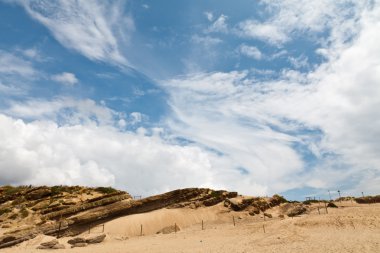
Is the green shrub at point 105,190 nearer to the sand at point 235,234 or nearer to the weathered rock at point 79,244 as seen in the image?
the sand at point 235,234

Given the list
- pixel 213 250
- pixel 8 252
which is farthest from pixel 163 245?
pixel 8 252

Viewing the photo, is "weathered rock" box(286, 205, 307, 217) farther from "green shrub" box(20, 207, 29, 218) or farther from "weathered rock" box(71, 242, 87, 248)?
"green shrub" box(20, 207, 29, 218)

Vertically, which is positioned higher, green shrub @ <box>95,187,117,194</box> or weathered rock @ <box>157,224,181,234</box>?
green shrub @ <box>95,187,117,194</box>

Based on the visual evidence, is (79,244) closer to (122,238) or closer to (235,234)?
(122,238)

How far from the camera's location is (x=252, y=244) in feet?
103

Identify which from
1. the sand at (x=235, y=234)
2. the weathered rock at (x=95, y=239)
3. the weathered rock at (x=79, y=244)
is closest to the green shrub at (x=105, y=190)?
the sand at (x=235, y=234)

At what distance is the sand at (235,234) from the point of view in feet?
94.2

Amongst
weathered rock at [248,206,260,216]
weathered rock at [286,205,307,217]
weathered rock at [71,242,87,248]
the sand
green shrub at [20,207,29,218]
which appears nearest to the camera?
the sand

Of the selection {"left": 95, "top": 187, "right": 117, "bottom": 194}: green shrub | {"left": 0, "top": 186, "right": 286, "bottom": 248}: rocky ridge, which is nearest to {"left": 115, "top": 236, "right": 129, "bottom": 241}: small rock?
{"left": 0, "top": 186, "right": 286, "bottom": 248}: rocky ridge

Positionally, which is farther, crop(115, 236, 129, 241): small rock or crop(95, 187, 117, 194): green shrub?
crop(95, 187, 117, 194): green shrub

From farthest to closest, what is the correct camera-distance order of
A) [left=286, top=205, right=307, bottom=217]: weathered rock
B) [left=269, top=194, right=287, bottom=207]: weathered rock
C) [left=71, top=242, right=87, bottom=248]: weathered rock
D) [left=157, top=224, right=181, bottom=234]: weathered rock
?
[left=269, top=194, right=287, bottom=207]: weathered rock, [left=286, top=205, right=307, bottom=217]: weathered rock, [left=157, top=224, right=181, bottom=234]: weathered rock, [left=71, top=242, right=87, bottom=248]: weathered rock

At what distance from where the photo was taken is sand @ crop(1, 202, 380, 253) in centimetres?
2872

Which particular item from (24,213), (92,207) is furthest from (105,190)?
(24,213)

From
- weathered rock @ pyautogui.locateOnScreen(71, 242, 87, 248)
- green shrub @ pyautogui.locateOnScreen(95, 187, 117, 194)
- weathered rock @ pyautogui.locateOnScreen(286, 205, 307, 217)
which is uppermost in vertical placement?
green shrub @ pyautogui.locateOnScreen(95, 187, 117, 194)
